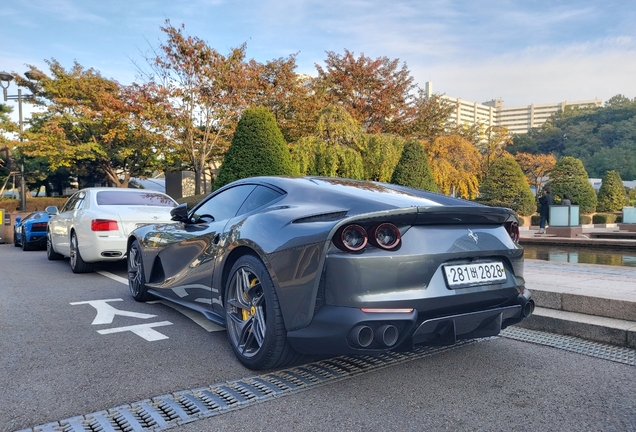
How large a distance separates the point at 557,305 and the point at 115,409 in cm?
381

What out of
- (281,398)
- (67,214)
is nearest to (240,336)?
(281,398)

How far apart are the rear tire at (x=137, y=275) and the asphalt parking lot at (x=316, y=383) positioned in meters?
0.85

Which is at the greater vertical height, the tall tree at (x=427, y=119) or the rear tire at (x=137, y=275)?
the tall tree at (x=427, y=119)

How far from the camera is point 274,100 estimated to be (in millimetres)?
22703

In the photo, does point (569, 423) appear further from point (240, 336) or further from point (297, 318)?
point (240, 336)

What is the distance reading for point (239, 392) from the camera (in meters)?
3.04

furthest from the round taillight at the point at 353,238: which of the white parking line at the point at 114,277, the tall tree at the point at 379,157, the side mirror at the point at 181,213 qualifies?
the tall tree at the point at 379,157

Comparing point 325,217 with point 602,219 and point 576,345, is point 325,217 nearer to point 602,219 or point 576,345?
point 576,345

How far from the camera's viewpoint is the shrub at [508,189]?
25.0 metres

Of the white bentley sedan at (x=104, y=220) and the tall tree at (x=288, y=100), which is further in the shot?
the tall tree at (x=288, y=100)

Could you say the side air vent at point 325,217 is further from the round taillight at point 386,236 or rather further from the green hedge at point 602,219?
the green hedge at point 602,219

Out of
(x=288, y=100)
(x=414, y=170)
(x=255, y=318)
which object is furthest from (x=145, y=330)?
(x=288, y=100)

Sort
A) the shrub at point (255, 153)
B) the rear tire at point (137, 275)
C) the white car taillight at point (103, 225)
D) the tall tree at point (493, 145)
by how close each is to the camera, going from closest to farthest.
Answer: the rear tire at point (137, 275), the white car taillight at point (103, 225), the shrub at point (255, 153), the tall tree at point (493, 145)

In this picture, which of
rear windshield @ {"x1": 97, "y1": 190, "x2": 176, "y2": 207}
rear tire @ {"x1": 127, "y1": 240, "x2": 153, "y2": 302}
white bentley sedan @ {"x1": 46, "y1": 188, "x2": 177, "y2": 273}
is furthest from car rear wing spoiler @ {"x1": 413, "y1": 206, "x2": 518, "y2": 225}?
rear windshield @ {"x1": 97, "y1": 190, "x2": 176, "y2": 207}
